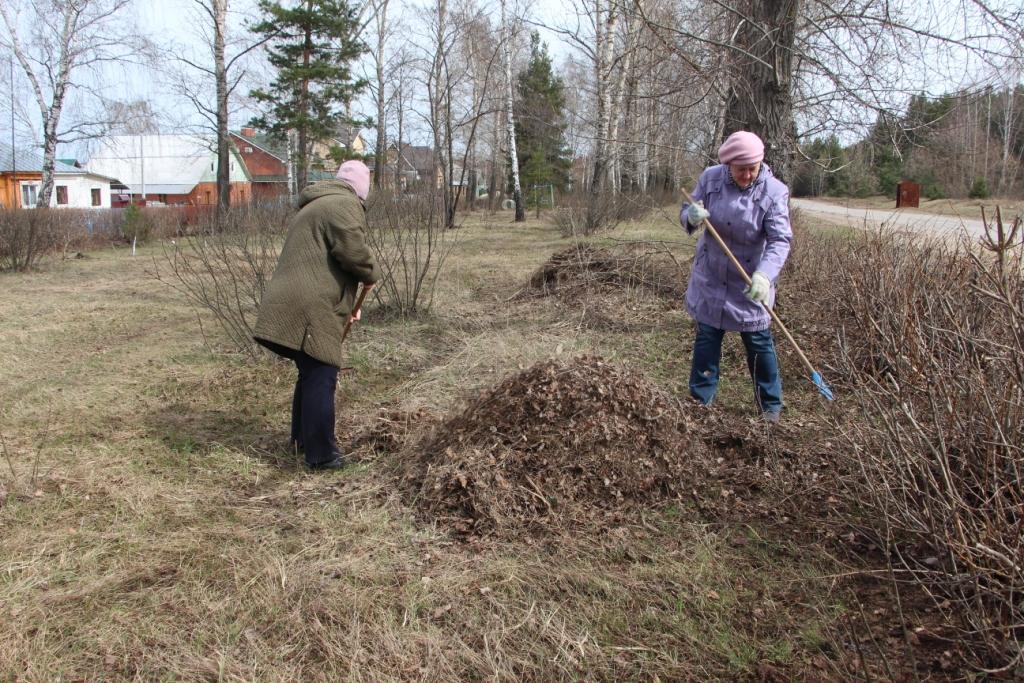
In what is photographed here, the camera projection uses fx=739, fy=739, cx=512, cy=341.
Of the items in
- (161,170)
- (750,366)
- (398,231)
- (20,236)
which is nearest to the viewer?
(750,366)

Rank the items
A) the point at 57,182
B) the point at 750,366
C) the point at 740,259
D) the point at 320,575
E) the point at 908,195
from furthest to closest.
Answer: the point at 57,182 < the point at 908,195 < the point at 750,366 < the point at 740,259 < the point at 320,575

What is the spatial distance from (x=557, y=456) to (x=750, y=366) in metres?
1.44

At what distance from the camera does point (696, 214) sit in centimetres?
360

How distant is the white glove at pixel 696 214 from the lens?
356cm

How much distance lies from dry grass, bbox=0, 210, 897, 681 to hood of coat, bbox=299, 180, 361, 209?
124 centimetres

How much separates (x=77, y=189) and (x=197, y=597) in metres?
48.0

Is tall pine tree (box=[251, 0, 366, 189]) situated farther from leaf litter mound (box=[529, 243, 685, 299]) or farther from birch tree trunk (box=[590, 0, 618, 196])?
leaf litter mound (box=[529, 243, 685, 299])

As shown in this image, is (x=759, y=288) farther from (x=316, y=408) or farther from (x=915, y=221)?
(x=915, y=221)

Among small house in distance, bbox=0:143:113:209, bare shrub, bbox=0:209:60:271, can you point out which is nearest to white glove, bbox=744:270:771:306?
bare shrub, bbox=0:209:60:271

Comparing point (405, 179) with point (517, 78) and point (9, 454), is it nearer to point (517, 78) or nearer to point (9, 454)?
point (9, 454)

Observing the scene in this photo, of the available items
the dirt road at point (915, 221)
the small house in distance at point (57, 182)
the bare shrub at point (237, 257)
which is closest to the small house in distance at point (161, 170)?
the small house in distance at point (57, 182)

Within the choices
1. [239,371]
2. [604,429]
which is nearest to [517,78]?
[239,371]

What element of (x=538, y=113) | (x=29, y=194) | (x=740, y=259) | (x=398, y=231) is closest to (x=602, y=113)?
(x=398, y=231)

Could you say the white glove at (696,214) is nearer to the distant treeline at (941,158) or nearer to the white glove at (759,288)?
the white glove at (759,288)
